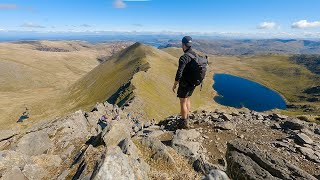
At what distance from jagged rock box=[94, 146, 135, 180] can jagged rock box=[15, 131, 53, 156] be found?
11.0 meters

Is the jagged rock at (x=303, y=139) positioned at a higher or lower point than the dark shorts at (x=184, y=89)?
lower

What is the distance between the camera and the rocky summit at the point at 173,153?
10.9 m

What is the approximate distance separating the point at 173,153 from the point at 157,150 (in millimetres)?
1105

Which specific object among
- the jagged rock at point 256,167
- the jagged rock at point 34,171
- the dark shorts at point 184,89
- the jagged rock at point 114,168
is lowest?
the jagged rock at point 34,171

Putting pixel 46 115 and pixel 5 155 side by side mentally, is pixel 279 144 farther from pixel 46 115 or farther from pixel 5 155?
pixel 46 115

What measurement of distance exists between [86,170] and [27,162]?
484cm

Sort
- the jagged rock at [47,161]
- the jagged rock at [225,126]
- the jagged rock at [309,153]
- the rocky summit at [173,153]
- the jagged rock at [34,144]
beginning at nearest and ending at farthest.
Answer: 1. the rocky summit at [173,153]
2. the jagged rock at [47,161]
3. the jagged rock at [309,153]
4. the jagged rock at [34,144]
5. the jagged rock at [225,126]

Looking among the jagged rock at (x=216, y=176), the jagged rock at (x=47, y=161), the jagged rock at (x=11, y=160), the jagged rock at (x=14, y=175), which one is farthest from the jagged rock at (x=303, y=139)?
the jagged rock at (x=11, y=160)

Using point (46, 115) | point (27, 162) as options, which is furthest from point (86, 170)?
point (46, 115)

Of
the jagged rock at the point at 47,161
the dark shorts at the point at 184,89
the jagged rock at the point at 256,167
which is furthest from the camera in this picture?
the dark shorts at the point at 184,89

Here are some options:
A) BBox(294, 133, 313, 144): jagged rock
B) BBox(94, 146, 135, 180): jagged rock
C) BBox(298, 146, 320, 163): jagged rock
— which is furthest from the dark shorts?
BBox(294, 133, 313, 144): jagged rock

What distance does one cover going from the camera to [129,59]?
200 metres

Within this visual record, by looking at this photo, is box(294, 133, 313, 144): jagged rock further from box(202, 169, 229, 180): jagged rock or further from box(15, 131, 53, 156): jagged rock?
box(15, 131, 53, 156): jagged rock

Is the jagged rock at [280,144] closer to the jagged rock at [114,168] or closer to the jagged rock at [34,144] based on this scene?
the jagged rock at [114,168]
